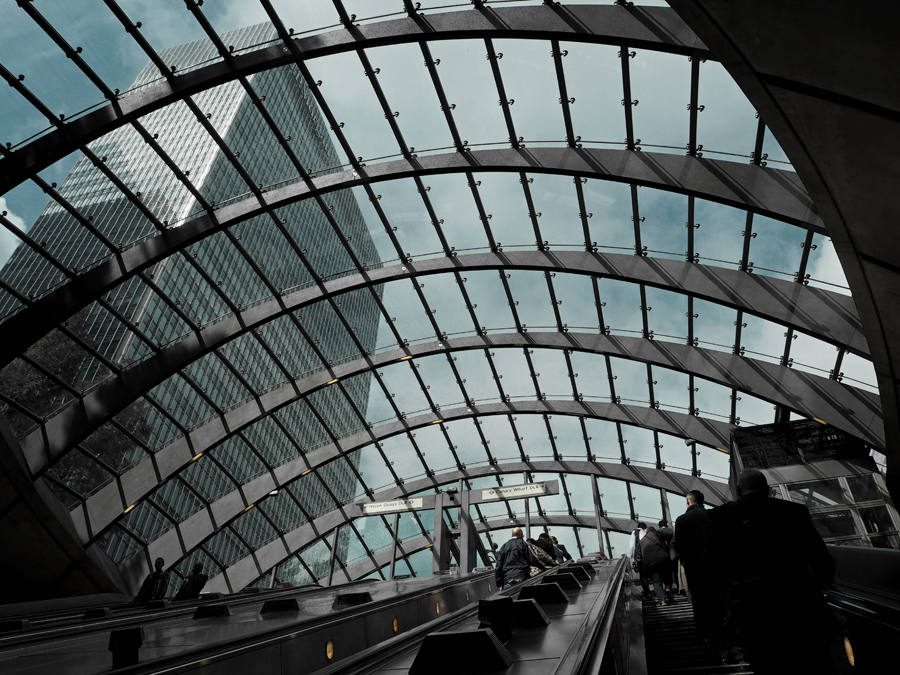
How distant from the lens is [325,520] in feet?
109

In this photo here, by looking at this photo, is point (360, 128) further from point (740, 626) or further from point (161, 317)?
point (740, 626)

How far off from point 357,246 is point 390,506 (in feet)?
39.3

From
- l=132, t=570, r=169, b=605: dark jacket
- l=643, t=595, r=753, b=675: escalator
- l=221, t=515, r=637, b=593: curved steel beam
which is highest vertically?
l=221, t=515, r=637, b=593: curved steel beam

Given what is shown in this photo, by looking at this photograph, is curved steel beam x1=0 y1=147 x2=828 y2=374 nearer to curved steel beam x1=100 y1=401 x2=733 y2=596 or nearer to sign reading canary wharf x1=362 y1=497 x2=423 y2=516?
curved steel beam x1=100 y1=401 x2=733 y2=596

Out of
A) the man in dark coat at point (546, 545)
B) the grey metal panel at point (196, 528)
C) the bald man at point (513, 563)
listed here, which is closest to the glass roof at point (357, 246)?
the grey metal panel at point (196, 528)

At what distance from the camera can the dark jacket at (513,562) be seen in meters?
10.1

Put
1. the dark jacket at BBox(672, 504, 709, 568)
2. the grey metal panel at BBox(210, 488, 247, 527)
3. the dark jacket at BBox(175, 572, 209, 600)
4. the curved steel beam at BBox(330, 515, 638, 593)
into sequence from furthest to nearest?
1. the curved steel beam at BBox(330, 515, 638, 593)
2. the grey metal panel at BBox(210, 488, 247, 527)
3. the dark jacket at BBox(175, 572, 209, 600)
4. the dark jacket at BBox(672, 504, 709, 568)

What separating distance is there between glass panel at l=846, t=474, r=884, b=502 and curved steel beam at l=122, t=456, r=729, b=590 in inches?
346

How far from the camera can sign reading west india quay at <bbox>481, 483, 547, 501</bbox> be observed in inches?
945

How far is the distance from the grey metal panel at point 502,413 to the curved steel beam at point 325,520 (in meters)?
0.57

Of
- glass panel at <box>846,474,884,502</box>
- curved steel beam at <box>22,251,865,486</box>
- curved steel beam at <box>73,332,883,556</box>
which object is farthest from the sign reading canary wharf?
glass panel at <box>846,474,884,502</box>

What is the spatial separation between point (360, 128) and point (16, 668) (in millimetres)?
15098

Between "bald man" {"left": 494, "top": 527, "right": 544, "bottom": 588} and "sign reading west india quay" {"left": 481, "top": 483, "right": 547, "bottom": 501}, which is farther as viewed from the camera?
"sign reading west india quay" {"left": 481, "top": 483, "right": 547, "bottom": 501}

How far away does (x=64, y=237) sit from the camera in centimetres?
1677
